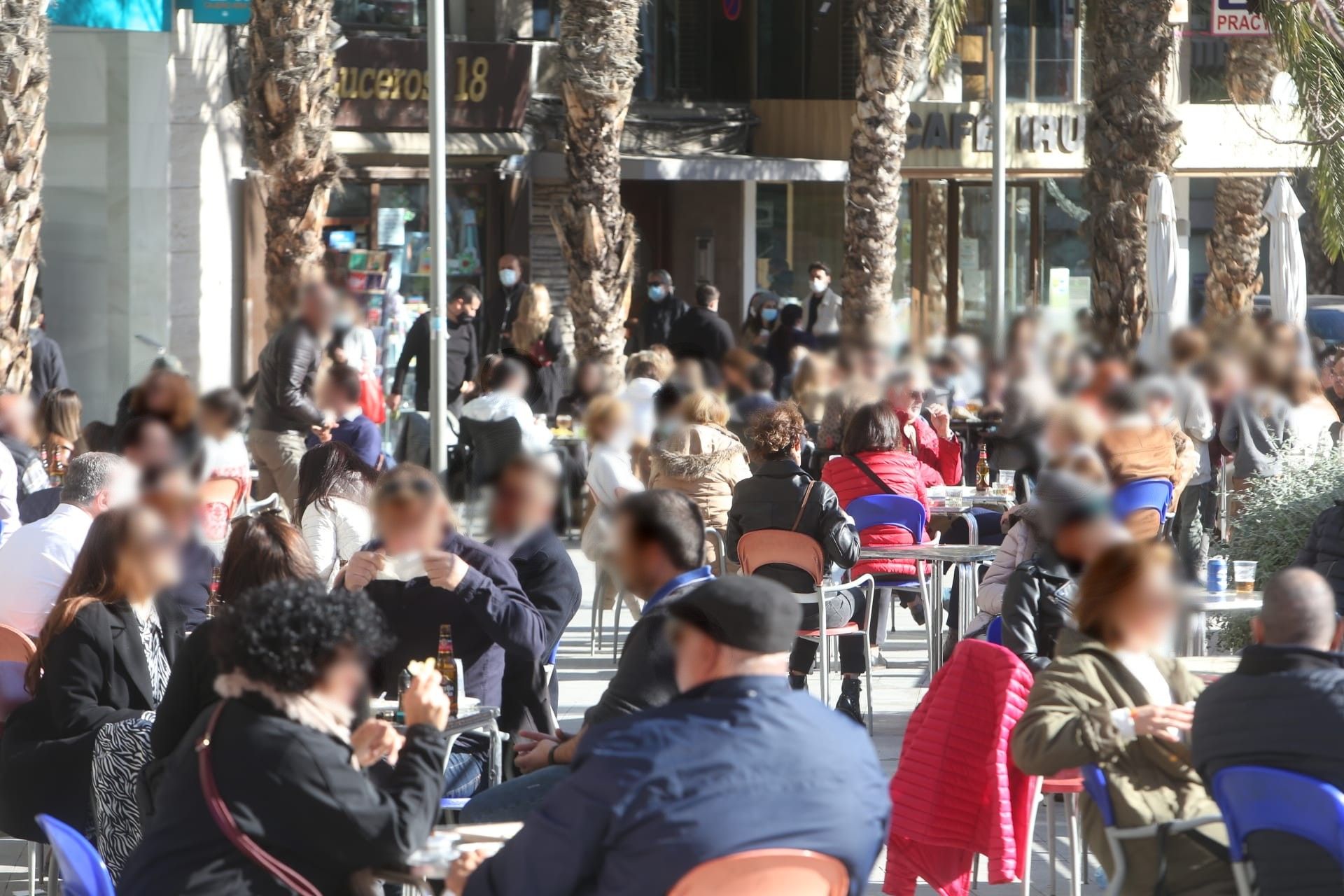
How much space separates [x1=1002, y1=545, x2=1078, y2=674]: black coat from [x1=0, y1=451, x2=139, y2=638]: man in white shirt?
2.85 m

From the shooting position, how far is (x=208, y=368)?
3.32m

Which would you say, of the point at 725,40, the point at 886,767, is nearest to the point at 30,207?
the point at 886,767

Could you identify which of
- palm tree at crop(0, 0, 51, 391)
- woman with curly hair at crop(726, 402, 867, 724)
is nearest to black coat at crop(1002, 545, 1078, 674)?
woman with curly hair at crop(726, 402, 867, 724)

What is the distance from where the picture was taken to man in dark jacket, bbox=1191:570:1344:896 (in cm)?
395

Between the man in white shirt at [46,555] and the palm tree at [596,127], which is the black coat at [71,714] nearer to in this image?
the man in white shirt at [46,555]

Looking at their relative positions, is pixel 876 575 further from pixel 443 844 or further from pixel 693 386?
pixel 693 386

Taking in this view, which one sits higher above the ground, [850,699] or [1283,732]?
[1283,732]

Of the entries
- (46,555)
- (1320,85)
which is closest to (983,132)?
(1320,85)

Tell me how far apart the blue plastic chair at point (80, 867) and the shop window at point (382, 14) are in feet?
47.4

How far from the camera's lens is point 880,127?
9547 millimetres

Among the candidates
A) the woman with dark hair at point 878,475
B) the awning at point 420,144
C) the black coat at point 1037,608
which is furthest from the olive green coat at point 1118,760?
the awning at point 420,144

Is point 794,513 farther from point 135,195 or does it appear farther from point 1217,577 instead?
point 135,195

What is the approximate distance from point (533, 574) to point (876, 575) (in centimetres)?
305

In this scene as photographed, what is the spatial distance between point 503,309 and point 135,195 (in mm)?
3082
